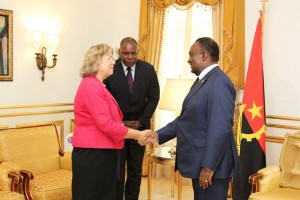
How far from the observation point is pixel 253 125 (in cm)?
396

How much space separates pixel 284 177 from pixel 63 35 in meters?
3.12

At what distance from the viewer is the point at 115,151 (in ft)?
9.20

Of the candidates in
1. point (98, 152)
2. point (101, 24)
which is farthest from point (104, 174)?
point (101, 24)

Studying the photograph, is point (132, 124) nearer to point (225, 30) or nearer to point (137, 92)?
point (137, 92)

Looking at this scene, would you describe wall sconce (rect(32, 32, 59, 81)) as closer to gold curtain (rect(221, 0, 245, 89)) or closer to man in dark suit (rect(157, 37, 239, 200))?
gold curtain (rect(221, 0, 245, 89))

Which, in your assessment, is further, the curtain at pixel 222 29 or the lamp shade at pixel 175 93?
the curtain at pixel 222 29

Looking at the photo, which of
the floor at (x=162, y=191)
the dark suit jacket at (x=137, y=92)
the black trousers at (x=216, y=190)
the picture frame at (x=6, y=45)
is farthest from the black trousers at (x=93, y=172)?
the picture frame at (x=6, y=45)

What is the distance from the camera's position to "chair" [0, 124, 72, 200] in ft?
11.3

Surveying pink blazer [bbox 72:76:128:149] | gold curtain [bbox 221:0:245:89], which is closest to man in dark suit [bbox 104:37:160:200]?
pink blazer [bbox 72:76:128:149]

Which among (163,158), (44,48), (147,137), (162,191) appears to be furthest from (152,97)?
(44,48)

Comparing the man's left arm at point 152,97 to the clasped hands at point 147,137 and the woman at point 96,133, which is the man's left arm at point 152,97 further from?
the woman at point 96,133

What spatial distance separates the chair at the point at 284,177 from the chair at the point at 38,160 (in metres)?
1.75

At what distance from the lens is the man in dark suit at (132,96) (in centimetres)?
362

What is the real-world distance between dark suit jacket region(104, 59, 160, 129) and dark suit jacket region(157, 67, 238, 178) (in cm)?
123
